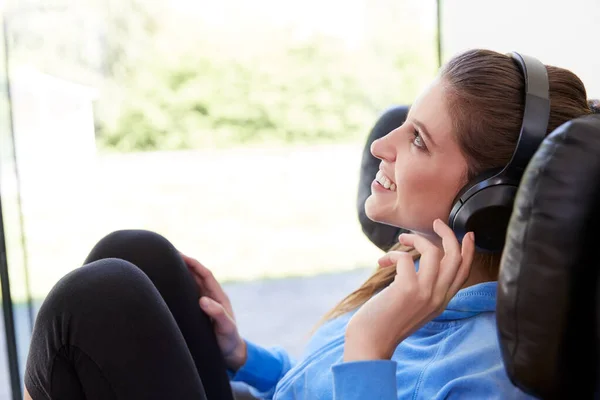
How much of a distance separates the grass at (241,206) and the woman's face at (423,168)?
3000mm

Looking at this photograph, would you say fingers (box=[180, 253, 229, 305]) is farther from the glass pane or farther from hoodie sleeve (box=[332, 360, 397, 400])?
the glass pane

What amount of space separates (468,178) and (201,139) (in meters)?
4.12

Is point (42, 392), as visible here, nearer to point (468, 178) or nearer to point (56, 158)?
point (468, 178)

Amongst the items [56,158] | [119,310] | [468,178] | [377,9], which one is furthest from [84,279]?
[377,9]

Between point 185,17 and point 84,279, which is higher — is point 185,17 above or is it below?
above

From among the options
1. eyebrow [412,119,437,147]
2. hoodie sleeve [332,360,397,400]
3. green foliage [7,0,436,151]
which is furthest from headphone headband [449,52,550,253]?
green foliage [7,0,436,151]

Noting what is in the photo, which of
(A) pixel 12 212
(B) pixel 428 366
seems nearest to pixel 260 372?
(B) pixel 428 366

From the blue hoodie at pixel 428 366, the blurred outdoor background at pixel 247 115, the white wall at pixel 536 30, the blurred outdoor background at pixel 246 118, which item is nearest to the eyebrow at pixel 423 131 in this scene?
the blue hoodie at pixel 428 366

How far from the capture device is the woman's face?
0.92m

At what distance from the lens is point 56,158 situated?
2.70 meters

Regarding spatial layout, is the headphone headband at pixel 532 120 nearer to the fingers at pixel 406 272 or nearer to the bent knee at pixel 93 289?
the fingers at pixel 406 272

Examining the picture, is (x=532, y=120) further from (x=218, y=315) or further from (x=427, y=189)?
(x=218, y=315)

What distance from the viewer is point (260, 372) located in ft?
3.95

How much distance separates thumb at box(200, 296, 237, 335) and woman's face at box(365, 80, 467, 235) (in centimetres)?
33
